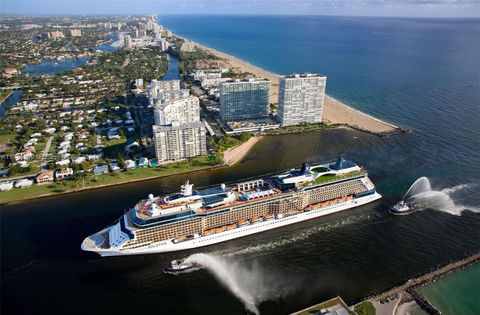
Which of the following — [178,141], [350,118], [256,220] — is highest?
[178,141]

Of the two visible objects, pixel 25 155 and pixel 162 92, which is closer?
pixel 25 155

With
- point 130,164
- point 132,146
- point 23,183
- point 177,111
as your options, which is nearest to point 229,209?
point 130,164

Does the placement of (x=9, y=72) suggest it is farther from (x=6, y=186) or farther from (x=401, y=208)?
(x=401, y=208)

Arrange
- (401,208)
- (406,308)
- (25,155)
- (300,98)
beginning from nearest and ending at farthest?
(406,308), (401,208), (25,155), (300,98)

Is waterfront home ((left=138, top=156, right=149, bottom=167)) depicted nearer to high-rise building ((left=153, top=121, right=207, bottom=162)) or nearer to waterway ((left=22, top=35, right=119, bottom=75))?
high-rise building ((left=153, top=121, right=207, bottom=162))

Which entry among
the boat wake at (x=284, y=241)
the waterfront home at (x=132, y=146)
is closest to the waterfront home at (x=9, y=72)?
the waterfront home at (x=132, y=146)

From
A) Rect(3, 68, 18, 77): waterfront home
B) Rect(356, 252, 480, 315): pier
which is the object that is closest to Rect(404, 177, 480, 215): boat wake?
Rect(356, 252, 480, 315): pier

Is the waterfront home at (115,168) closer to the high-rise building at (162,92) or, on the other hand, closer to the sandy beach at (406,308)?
the high-rise building at (162,92)
